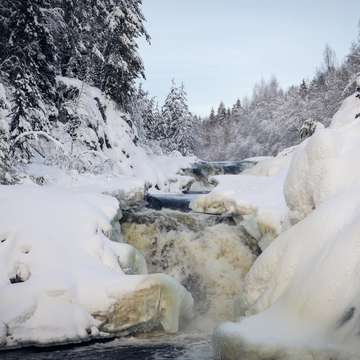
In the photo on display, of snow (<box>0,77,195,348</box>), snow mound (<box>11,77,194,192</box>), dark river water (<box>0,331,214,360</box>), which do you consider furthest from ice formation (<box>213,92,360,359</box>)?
snow mound (<box>11,77,194,192</box>)

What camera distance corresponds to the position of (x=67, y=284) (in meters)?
5.21

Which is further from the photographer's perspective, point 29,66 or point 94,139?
point 94,139

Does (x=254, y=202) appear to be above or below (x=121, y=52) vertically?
below

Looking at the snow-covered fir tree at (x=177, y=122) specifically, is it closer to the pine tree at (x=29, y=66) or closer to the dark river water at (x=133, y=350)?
the pine tree at (x=29, y=66)

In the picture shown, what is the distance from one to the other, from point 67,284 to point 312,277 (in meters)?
3.41

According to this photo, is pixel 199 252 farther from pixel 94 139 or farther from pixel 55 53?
pixel 55 53

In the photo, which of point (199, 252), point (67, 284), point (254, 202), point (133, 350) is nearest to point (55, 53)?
point (254, 202)

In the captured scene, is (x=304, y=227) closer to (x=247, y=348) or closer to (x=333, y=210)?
(x=333, y=210)

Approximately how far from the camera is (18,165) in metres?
10.3

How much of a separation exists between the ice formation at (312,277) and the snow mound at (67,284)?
4.62 ft

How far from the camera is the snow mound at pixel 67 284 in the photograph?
4.87 meters

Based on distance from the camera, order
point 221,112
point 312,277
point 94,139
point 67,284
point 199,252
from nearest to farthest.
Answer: point 312,277, point 67,284, point 199,252, point 94,139, point 221,112

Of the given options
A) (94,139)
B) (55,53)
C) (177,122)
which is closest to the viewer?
(55,53)

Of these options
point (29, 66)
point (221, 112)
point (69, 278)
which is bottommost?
point (69, 278)
